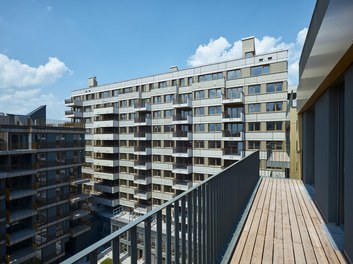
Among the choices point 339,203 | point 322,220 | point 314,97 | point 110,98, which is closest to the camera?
point 339,203

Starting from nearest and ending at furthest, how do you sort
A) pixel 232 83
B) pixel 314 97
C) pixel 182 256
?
pixel 182 256 < pixel 314 97 < pixel 232 83

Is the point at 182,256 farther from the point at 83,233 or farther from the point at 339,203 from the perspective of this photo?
the point at 83,233

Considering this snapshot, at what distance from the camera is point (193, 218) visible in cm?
224

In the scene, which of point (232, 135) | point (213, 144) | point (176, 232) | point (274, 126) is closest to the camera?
point (176, 232)

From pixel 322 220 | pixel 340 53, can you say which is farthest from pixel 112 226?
pixel 340 53

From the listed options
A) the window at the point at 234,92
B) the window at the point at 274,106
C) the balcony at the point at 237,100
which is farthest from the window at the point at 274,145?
the window at the point at 234,92

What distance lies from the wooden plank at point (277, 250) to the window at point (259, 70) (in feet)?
77.9

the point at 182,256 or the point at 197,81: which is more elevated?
the point at 197,81

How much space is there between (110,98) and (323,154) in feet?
118

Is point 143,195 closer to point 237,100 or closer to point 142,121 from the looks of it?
point 142,121

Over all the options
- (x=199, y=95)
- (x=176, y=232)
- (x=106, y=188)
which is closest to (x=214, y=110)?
(x=199, y=95)

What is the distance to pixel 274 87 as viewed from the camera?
23.5 metres

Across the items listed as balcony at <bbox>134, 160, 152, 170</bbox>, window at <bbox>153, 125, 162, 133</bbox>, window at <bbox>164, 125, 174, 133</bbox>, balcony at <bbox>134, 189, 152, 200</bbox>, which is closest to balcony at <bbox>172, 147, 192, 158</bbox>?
window at <bbox>164, 125, 174, 133</bbox>

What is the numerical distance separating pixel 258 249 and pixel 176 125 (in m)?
26.5
